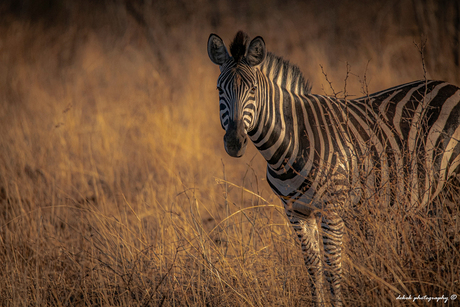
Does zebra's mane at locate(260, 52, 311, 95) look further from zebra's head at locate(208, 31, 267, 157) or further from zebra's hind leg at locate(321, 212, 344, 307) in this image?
zebra's hind leg at locate(321, 212, 344, 307)

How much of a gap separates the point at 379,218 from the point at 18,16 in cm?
1171

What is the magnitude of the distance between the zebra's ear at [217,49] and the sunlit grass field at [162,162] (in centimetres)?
96

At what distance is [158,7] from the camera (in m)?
11.9

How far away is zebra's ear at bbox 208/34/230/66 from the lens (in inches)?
138

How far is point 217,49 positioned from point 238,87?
640 millimetres

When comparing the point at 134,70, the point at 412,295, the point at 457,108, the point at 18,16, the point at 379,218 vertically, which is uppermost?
the point at 18,16

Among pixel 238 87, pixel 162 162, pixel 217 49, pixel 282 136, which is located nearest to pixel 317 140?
pixel 282 136

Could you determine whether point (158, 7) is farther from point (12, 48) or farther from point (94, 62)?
point (12, 48)

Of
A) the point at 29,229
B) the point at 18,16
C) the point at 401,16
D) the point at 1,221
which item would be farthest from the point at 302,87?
the point at 18,16

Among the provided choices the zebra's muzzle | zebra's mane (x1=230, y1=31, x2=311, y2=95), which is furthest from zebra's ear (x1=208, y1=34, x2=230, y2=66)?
the zebra's muzzle

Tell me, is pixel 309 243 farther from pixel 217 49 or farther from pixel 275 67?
pixel 217 49

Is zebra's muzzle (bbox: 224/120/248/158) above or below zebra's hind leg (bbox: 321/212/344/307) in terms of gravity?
above

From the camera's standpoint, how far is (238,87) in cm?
306

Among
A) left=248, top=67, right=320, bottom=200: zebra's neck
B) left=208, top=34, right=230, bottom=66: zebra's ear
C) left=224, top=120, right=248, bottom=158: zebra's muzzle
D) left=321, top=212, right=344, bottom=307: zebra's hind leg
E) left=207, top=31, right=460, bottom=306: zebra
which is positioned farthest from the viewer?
left=208, top=34, right=230, bottom=66: zebra's ear
